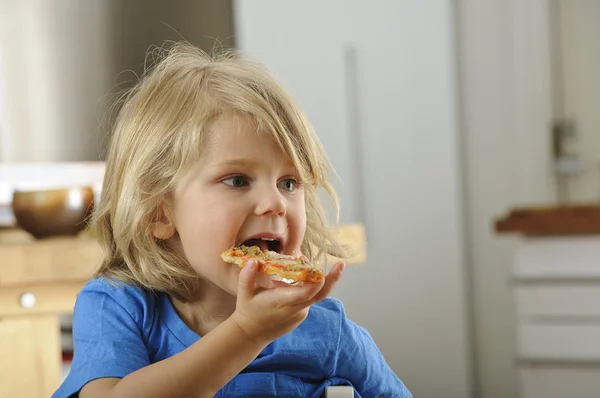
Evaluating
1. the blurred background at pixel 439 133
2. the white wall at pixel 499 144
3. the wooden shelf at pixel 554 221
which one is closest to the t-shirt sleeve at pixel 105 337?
the wooden shelf at pixel 554 221

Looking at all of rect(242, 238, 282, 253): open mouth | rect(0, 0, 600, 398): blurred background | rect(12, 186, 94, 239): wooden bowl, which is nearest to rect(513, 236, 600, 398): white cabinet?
rect(0, 0, 600, 398): blurred background

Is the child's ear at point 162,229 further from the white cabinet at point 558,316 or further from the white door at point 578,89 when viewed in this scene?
the white door at point 578,89

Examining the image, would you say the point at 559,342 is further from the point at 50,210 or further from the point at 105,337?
the point at 105,337

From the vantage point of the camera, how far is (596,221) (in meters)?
1.92

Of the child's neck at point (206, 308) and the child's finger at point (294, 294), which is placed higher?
the child's finger at point (294, 294)

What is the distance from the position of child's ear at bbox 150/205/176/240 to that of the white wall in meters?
1.89

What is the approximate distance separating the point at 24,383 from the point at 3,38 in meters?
1.17

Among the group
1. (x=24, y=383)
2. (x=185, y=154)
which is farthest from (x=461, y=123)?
(x=185, y=154)

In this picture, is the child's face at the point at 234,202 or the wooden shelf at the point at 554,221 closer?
the child's face at the point at 234,202

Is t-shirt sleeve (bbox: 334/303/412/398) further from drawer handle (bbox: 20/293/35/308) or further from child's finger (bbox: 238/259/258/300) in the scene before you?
drawer handle (bbox: 20/293/35/308)

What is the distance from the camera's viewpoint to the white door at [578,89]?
2.50 meters

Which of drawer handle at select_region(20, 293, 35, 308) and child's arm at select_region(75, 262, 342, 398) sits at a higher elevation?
child's arm at select_region(75, 262, 342, 398)

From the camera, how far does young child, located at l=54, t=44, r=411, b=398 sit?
2.52 ft

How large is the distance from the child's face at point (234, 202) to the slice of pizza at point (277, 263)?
0.03 meters
